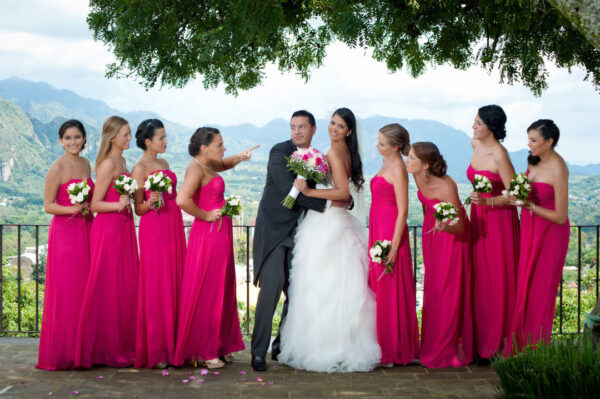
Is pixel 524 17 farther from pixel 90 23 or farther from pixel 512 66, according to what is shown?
pixel 90 23

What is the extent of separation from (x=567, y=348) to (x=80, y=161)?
412 cm

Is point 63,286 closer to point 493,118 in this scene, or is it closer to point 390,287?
point 390,287

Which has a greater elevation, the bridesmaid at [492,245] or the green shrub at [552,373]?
the bridesmaid at [492,245]

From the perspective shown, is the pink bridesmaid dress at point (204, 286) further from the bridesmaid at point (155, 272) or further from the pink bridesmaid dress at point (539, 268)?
the pink bridesmaid dress at point (539, 268)

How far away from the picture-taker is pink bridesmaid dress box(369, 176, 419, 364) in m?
5.43

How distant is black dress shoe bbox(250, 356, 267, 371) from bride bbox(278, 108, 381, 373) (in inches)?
6.3

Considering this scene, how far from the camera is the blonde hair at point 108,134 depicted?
18.1 ft

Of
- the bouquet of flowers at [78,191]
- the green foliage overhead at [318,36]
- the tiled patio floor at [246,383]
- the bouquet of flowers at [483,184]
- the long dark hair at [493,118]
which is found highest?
the green foliage overhead at [318,36]

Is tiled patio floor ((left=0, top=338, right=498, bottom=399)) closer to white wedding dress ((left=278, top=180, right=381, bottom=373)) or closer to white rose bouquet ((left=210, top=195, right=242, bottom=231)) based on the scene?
white wedding dress ((left=278, top=180, right=381, bottom=373))

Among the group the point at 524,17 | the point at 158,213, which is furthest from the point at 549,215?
the point at 158,213

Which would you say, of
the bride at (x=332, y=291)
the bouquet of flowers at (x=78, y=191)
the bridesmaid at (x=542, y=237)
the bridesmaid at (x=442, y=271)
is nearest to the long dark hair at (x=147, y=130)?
the bouquet of flowers at (x=78, y=191)

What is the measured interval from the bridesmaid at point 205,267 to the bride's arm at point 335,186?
2.55ft

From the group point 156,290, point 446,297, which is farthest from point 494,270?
point 156,290

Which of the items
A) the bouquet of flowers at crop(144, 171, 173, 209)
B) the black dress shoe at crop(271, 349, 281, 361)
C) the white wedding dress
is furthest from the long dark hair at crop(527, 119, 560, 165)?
the bouquet of flowers at crop(144, 171, 173, 209)
